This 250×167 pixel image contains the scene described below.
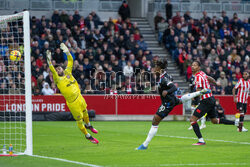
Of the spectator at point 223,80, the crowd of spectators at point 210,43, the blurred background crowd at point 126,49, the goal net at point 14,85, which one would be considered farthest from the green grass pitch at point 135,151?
the crowd of spectators at point 210,43

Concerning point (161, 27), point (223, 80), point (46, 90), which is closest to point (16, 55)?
point (46, 90)

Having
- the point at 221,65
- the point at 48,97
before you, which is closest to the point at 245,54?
the point at 221,65

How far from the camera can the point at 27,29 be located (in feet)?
38.1

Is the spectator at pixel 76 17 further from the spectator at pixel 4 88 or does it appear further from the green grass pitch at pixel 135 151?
the green grass pitch at pixel 135 151

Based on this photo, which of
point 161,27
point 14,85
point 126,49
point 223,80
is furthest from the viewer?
point 161,27

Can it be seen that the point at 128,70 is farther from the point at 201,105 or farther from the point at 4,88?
the point at 201,105

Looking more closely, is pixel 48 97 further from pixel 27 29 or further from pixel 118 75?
pixel 27 29

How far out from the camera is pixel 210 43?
3269 centimetres

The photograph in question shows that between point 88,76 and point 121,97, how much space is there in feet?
6.67

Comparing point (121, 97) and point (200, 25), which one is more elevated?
point (200, 25)

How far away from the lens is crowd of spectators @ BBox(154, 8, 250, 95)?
30328mm

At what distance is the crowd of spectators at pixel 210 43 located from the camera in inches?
1194

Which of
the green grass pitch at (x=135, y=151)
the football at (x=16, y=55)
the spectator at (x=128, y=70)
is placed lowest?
the green grass pitch at (x=135, y=151)

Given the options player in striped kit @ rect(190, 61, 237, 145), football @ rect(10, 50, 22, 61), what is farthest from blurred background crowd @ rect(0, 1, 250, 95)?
player in striped kit @ rect(190, 61, 237, 145)
